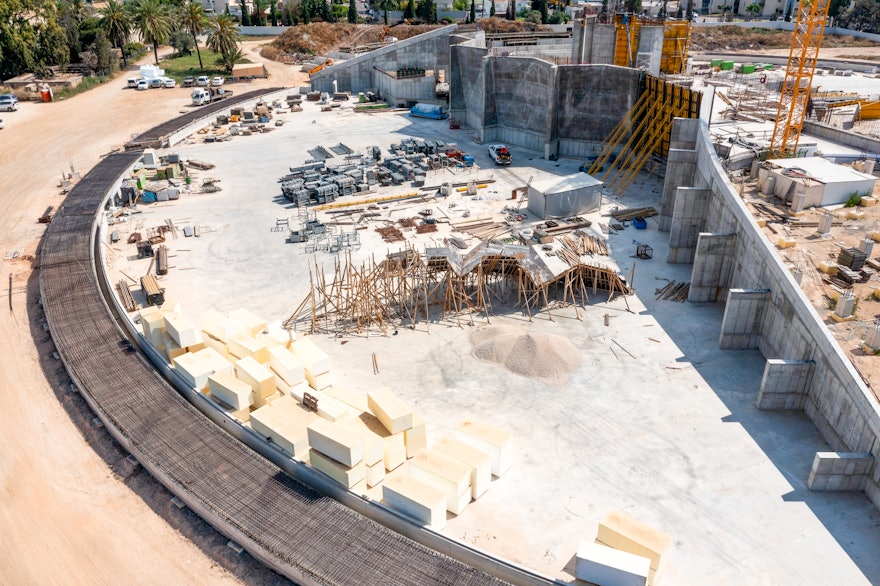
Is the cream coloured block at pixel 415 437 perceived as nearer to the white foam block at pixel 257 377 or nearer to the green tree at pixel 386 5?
the white foam block at pixel 257 377

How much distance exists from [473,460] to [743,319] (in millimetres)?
14133

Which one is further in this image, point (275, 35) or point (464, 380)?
point (275, 35)

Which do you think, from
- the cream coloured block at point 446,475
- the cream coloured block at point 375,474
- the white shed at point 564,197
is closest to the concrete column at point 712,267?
the white shed at point 564,197

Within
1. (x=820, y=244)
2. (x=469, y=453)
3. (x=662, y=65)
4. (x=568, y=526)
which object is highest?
(x=662, y=65)

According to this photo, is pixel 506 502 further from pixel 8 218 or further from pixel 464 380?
pixel 8 218

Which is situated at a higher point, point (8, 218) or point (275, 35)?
point (275, 35)

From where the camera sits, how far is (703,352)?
2705cm

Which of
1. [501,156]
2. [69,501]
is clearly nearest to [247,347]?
[69,501]

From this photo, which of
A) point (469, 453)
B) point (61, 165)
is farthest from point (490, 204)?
point (61, 165)

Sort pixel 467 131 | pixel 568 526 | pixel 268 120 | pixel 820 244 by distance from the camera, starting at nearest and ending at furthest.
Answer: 1. pixel 568 526
2. pixel 820 244
3. pixel 467 131
4. pixel 268 120

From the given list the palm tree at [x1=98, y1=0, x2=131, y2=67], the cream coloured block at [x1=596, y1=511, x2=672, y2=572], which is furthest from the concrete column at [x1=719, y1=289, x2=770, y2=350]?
the palm tree at [x1=98, y1=0, x2=131, y2=67]

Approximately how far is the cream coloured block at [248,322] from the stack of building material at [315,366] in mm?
2802

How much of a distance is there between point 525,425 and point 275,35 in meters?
108

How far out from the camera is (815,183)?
33000 millimetres
